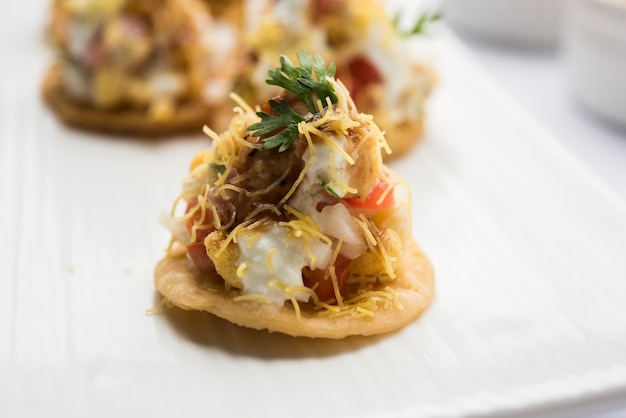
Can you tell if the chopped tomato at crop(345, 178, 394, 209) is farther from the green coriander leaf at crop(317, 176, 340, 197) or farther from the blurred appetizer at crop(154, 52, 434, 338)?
the green coriander leaf at crop(317, 176, 340, 197)

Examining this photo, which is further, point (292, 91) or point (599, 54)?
point (599, 54)

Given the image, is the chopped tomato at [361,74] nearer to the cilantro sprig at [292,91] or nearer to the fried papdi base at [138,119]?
the fried papdi base at [138,119]

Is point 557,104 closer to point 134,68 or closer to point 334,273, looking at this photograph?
point 134,68

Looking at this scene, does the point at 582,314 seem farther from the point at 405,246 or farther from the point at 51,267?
the point at 51,267

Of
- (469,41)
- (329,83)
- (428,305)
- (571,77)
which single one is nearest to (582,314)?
(428,305)

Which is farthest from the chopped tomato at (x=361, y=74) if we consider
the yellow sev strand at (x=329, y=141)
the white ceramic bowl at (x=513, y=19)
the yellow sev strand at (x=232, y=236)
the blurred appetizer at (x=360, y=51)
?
the white ceramic bowl at (x=513, y=19)

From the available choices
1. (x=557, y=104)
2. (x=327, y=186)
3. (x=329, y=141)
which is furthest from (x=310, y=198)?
(x=557, y=104)
